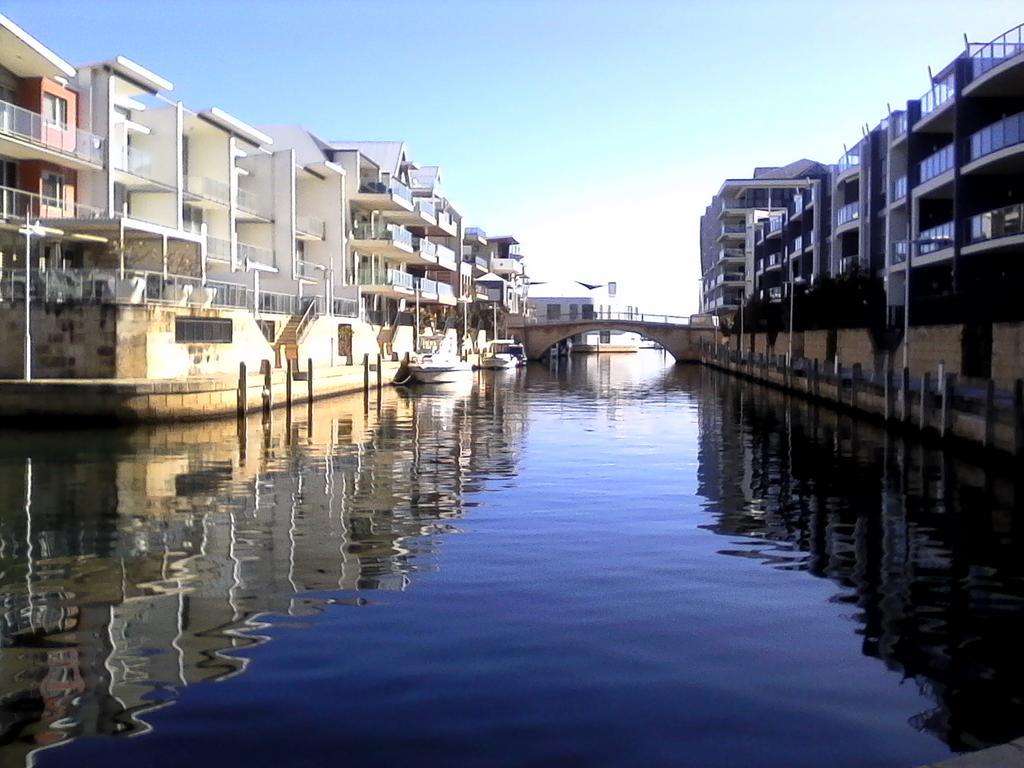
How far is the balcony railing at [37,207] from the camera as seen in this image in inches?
1363

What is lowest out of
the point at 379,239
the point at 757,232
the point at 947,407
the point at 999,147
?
the point at 947,407

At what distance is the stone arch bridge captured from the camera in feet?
338

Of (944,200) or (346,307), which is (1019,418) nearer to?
(944,200)

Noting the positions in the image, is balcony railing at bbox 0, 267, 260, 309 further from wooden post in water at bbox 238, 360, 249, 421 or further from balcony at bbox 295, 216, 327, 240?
balcony at bbox 295, 216, 327, 240

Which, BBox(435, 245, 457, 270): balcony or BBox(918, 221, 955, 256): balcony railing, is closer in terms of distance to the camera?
BBox(918, 221, 955, 256): balcony railing

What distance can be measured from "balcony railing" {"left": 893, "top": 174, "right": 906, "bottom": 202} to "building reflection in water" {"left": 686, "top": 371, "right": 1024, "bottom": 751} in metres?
28.4

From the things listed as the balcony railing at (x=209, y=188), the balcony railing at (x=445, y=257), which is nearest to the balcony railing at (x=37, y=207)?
the balcony railing at (x=209, y=188)

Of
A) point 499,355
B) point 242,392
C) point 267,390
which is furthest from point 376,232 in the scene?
point 242,392

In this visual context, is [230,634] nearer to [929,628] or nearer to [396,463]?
[929,628]

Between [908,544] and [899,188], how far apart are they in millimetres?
44472

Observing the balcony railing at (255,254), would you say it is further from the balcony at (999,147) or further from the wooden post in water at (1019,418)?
the wooden post in water at (1019,418)

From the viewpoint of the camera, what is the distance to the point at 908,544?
568 inches

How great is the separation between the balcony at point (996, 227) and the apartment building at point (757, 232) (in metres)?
36.3

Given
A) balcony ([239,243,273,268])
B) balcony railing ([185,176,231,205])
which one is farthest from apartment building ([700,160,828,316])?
balcony railing ([185,176,231,205])
